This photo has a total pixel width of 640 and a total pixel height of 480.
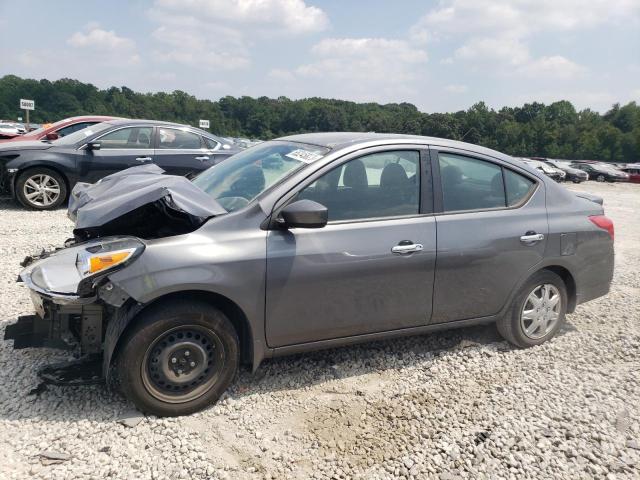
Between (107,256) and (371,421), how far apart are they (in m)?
1.81

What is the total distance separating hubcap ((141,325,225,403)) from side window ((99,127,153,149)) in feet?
22.3

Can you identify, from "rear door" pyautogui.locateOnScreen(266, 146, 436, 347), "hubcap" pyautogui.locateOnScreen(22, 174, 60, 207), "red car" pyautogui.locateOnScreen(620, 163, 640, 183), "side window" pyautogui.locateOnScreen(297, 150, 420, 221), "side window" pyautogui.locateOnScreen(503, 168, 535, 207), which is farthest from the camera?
"red car" pyautogui.locateOnScreen(620, 163, 640, 183)

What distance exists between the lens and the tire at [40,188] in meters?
8.18

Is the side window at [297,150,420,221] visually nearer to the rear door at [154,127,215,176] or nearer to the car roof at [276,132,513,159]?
the car roof at [276,132,513,159]

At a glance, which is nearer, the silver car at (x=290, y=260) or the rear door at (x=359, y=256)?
the silver car at (x=290, y=260)

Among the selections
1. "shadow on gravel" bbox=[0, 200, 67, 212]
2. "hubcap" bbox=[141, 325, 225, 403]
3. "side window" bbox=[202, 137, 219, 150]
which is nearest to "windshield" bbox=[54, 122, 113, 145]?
"shadow on gravel" bbox=[0, 200, 67, 212]

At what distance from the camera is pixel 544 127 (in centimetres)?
8781

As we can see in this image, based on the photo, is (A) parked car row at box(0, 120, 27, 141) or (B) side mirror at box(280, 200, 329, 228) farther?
(A) parked car row at box(0, 120, 27, 141)

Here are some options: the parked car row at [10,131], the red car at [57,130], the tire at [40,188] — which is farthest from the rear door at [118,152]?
the parked car row at [10,131]

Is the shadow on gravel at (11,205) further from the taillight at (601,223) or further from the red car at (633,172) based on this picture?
the red car at (633,172)

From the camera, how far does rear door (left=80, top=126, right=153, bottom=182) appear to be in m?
8.51

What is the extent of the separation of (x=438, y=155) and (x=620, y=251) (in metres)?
6.33

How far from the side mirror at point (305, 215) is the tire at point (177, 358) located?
2.25ft

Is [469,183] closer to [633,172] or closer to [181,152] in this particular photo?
[181,152]
